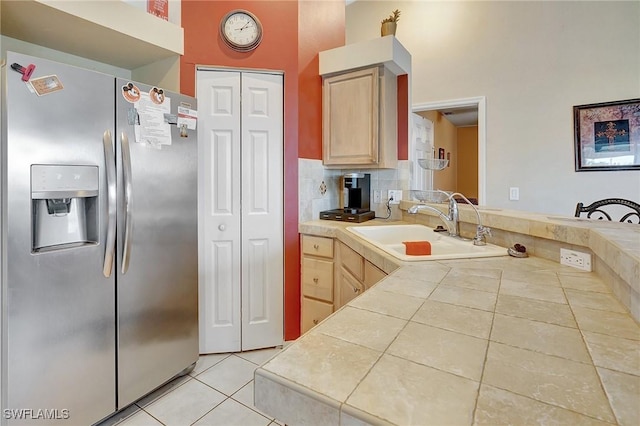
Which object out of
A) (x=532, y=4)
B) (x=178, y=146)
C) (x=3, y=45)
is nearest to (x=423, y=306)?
(x=178, y=146)

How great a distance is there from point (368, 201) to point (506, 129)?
1.58m

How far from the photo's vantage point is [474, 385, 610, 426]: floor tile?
0.41m

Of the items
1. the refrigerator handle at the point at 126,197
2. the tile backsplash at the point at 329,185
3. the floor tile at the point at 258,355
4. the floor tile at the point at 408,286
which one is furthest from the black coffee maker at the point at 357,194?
the floor tile at the point at 408,286

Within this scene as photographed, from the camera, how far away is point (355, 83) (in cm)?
229

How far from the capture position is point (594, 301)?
2.75 feet

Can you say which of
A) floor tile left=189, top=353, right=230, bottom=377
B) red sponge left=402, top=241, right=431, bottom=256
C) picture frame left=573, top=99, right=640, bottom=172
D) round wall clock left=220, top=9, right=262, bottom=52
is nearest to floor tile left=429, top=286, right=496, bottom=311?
red sponge left=402, top=241, right=431, bottom=256

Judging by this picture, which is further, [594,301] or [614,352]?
[594,301]

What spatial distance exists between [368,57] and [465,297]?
1.87 meters

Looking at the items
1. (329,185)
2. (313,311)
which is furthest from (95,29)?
(313,311)

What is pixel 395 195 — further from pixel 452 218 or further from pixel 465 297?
pixel 465 297

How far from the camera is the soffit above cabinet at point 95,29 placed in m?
1.56

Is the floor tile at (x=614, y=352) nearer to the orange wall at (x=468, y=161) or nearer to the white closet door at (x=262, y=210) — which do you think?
the white closet door at (x=262, y=210)

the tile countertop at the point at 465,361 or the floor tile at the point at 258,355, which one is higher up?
the tile countertop at the point at 465,361

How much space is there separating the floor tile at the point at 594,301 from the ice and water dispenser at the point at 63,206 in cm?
184
